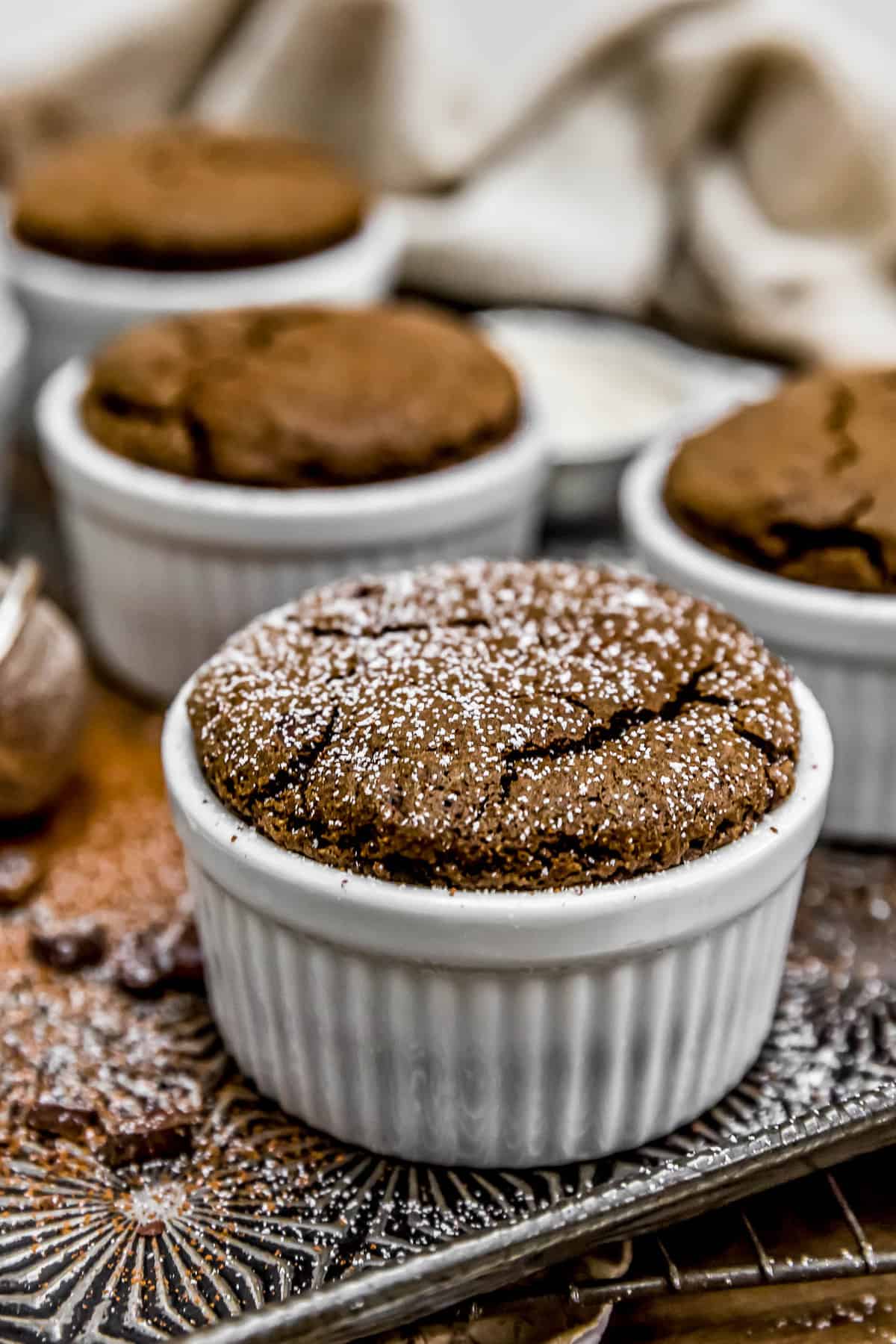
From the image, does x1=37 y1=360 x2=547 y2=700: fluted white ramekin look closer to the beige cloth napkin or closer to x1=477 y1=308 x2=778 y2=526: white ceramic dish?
x1=477 y1=308 x2=778 y2=526: white ceramic dish

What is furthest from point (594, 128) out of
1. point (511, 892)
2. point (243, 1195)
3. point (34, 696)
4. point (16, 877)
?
point (243, 1195)

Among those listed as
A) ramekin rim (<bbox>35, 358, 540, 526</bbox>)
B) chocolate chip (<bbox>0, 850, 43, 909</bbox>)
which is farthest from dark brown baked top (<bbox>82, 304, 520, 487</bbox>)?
chocolate chip (<bbox>0, 850, 43, 909</bbox>)

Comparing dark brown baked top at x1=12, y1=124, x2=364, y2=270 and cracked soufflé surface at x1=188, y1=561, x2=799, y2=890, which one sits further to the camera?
dark brown baked top at x1=12, y1=124, x2=364, y2=270

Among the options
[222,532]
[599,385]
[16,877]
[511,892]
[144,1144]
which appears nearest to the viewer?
[511,892]

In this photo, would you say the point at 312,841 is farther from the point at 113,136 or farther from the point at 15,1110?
the point at 113,136

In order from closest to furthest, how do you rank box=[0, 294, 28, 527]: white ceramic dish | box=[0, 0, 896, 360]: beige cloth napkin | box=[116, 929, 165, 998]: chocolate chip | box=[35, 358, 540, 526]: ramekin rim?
box=[116, 929, 165, 998]: chocolate chip
box=[35, 358, 540, 526]: ramekin rim
box=[0, 294, 28, 527]: white ceramic dish
box=[0, 0, 896, 360]: beige cloth napkin

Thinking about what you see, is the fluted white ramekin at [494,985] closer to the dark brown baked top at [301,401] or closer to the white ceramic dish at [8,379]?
the dark brown baked top at [301,401]

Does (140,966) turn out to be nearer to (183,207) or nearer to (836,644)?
(836,644)
